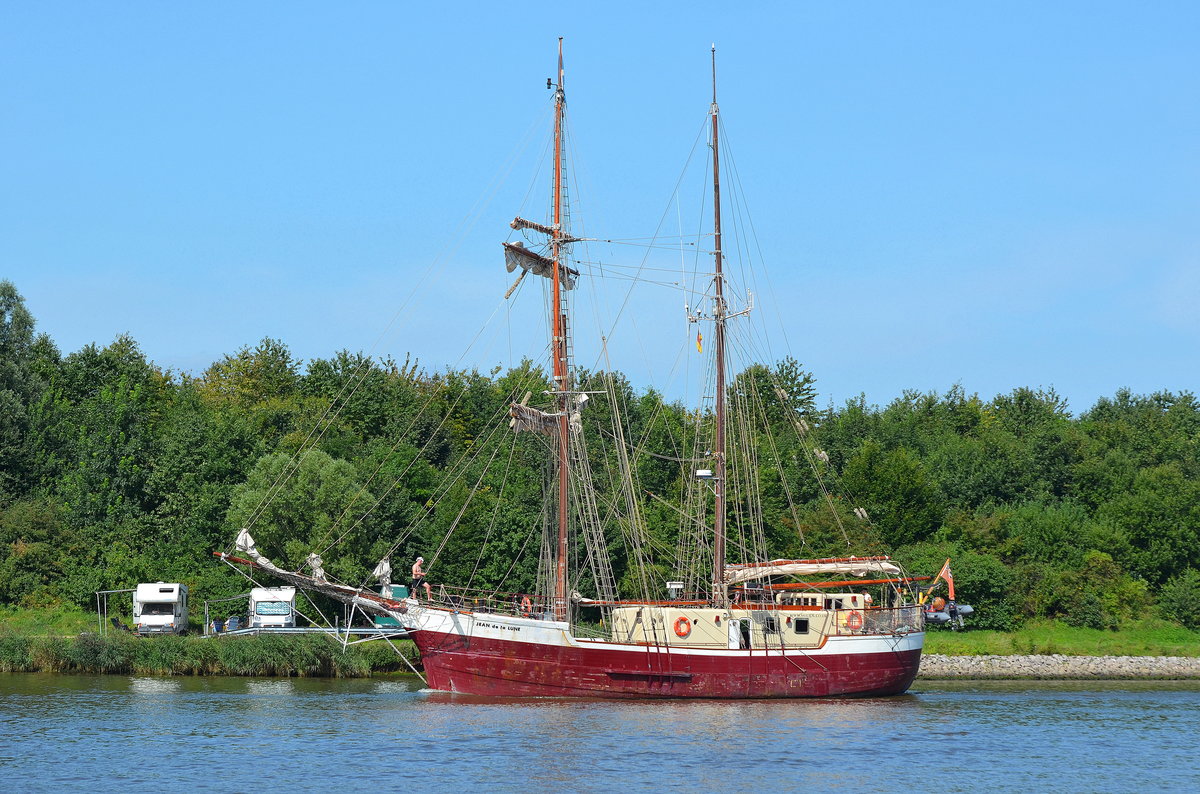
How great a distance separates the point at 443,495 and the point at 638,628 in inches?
1074

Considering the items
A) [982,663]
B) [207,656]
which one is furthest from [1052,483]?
[207,656]

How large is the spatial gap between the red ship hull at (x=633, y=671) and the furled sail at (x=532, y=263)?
59.2ft

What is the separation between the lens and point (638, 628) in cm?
6128

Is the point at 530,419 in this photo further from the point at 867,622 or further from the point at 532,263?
the point at 867,622

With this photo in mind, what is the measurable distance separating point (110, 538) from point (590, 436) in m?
35.2

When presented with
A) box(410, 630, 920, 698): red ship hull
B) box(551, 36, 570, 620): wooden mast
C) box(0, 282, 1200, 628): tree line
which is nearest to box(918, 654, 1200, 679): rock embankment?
box(0, 282, 1200, 628): tree line

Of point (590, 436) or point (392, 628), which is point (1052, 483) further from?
point (392, 628)

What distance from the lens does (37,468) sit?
98.6m

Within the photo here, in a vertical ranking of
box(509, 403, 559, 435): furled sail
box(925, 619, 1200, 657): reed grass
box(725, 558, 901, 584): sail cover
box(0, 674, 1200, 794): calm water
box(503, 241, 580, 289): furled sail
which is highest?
box(503, 241, 580, 289): furled sail

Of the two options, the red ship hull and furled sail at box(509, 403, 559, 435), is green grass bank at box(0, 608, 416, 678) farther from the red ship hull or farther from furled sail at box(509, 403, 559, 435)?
furled sail at box(509, 403, 559, 435)

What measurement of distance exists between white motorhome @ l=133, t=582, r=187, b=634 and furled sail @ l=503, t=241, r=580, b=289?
29278 mm

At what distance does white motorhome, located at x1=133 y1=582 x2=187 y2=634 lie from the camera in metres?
75.2

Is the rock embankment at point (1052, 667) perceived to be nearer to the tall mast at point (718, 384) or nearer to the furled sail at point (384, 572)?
the tall mast at point (718, 384)

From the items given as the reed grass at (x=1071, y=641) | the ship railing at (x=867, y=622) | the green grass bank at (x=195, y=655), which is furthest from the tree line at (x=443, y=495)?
the ship railing at (x=867, y=622)
